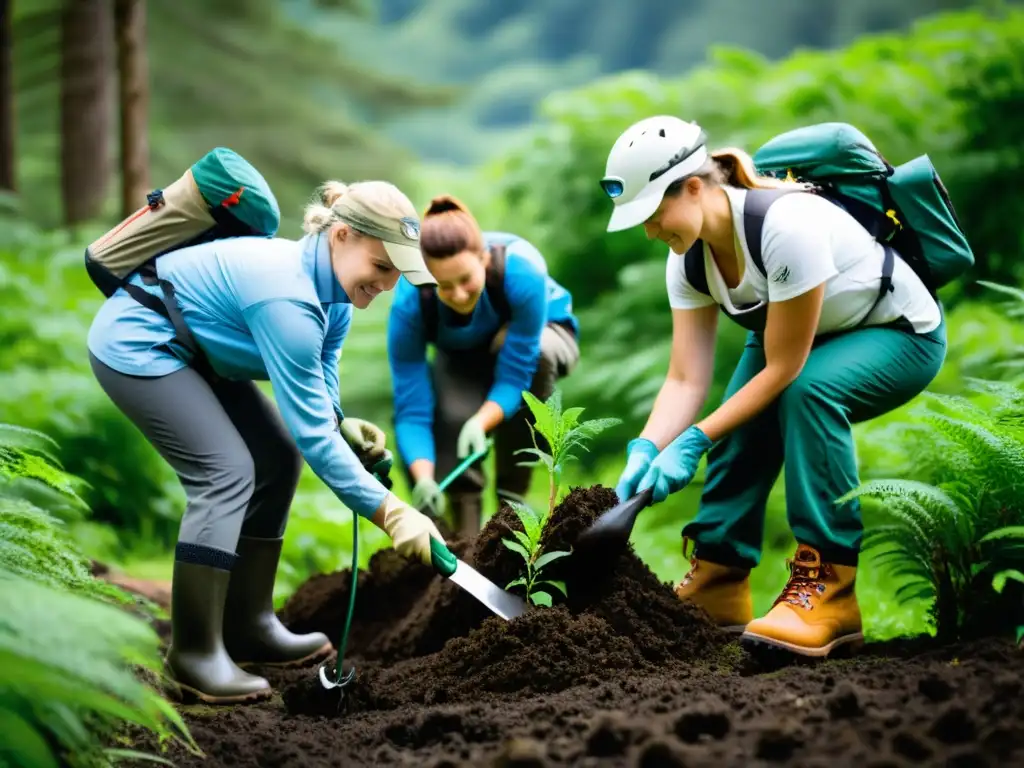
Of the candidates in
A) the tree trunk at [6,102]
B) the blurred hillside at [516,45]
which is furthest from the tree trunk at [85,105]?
the blurred hillside at [516,45]

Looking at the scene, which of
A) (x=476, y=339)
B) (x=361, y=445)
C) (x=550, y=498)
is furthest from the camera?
(x=476, y=339)

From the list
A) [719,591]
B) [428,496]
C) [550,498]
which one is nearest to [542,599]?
[550,498]

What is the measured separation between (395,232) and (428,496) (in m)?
1.34

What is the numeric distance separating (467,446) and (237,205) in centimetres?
140

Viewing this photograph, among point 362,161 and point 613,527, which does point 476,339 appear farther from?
point 362,161

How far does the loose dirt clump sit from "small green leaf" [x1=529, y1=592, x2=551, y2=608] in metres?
0.05

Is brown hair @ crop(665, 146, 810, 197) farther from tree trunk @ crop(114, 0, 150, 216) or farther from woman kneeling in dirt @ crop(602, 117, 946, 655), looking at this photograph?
tree trunk @ crop(114, 0, 150, 216)

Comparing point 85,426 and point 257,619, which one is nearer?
point 257,619

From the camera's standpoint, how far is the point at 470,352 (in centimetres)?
Answer: 470

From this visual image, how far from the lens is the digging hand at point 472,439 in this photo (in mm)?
4242

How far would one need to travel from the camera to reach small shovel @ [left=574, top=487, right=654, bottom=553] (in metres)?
3.24

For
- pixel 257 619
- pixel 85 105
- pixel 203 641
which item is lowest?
pixel 257 619

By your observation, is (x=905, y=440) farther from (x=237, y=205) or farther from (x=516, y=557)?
(x=237, y=205)

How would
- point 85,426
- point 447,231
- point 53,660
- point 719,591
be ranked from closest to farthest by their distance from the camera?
point 53,660, point 719,591, point 447,231, point 85,426
